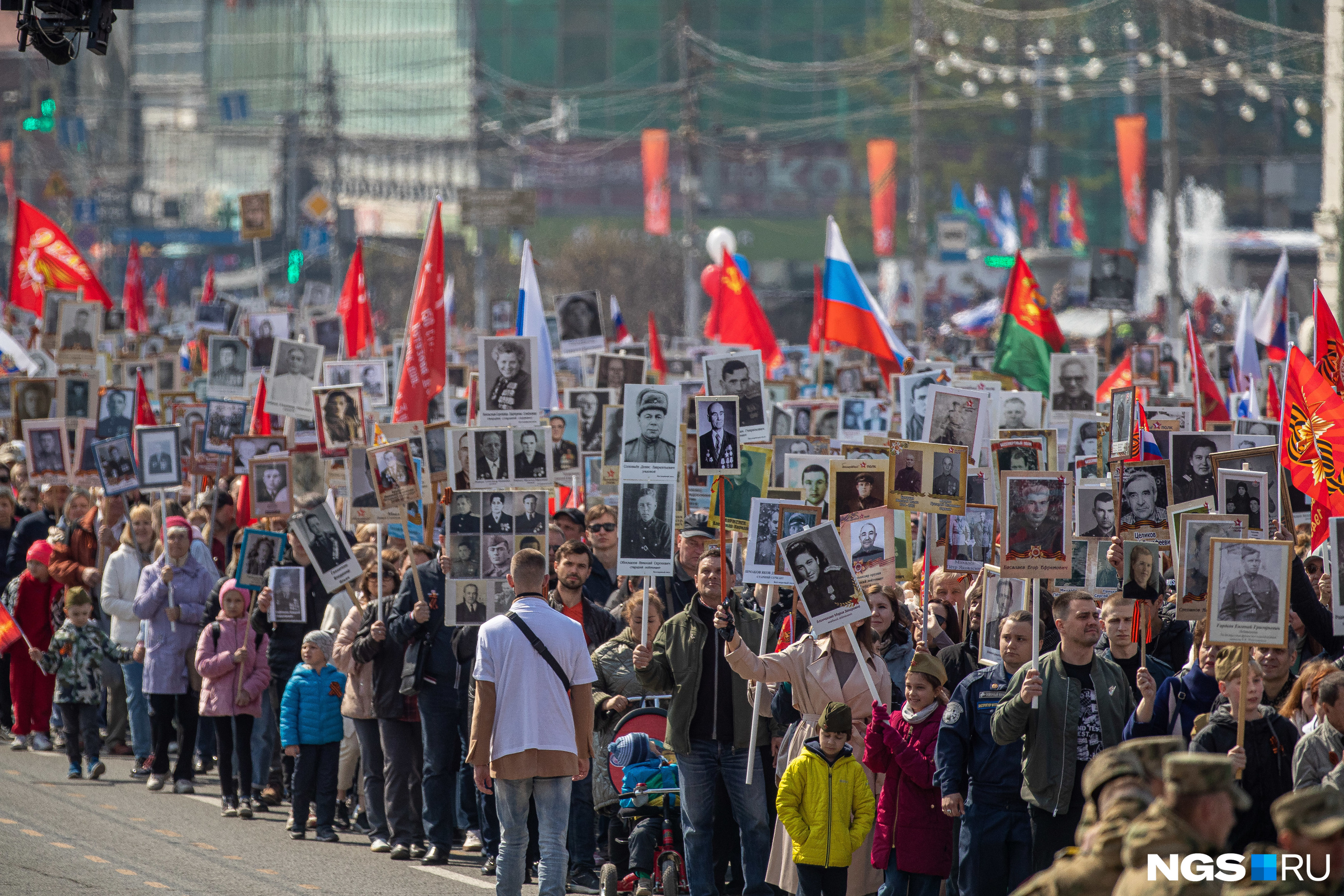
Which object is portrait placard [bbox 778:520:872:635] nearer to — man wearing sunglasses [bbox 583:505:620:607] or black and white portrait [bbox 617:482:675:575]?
black and white portrait [bbox 617:482:675:575]

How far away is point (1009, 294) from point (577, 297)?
13.8ft

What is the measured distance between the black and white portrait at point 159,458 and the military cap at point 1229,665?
29.5 feet

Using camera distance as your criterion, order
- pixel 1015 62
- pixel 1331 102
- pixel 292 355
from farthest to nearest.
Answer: pixel 1015 62 < pixel 1331 102 < pixel 292 355

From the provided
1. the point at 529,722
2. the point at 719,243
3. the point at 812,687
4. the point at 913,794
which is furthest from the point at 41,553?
the point at 719,243

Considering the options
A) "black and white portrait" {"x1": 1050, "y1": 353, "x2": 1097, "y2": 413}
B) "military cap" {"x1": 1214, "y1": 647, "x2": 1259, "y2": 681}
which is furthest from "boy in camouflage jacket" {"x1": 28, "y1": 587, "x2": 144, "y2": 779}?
"black and white portrait" {"x1": 1050, "y1": 353, "x2": 1097, "y2": 413}

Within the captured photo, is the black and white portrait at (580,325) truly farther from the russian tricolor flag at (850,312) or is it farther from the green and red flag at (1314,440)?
the green and red flag at (1314,440)

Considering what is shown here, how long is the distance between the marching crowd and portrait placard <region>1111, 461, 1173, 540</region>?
480mm

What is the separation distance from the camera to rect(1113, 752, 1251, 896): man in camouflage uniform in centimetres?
425

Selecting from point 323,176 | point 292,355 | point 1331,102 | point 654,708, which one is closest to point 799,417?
point 292,355

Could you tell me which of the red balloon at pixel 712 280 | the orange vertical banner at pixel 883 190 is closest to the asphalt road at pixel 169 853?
the red balloon at pixel 712 280

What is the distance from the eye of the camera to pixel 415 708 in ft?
34.3

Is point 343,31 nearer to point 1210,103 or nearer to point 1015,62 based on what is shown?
point 1015,62

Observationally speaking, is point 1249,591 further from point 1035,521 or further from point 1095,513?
point 1095,513

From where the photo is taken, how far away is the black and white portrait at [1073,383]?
15.9 m
